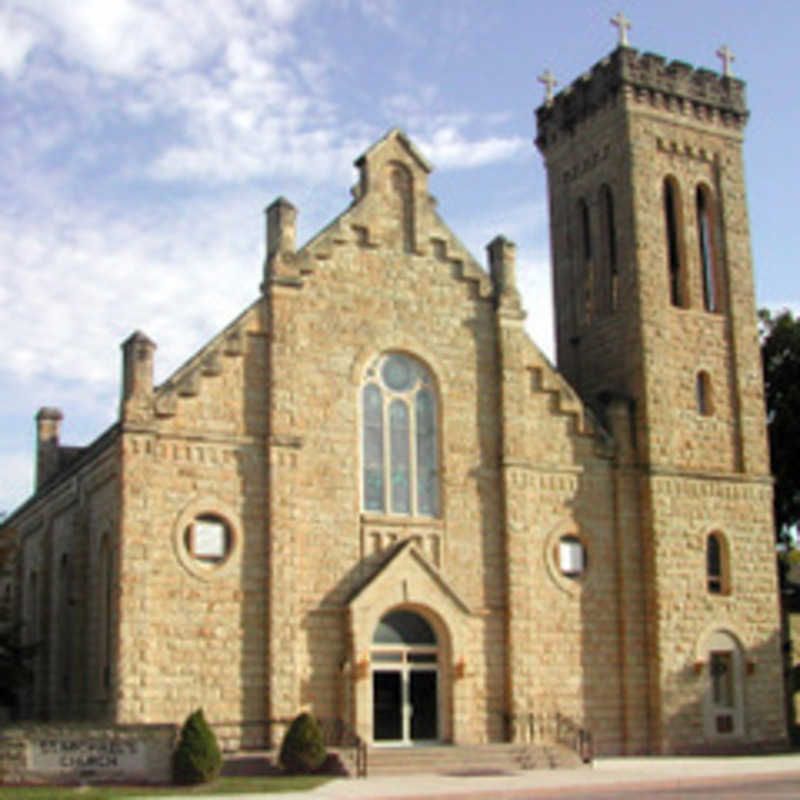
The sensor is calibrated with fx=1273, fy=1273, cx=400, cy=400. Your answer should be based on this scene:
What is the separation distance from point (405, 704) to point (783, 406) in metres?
19.3

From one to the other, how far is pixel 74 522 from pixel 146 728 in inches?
341

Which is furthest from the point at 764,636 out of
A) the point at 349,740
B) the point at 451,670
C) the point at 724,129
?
the point at 724,129

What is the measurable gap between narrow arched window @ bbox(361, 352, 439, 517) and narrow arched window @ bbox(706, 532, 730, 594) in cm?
824

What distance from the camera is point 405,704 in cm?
3030

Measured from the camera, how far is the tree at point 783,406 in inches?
1679

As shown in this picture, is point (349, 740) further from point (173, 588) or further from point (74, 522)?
point (74, 522)

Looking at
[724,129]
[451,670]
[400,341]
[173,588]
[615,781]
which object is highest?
[724,129]

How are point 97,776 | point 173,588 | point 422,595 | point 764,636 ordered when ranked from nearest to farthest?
point 97,776 → point 173,588 → point 422,595 → point 764,636

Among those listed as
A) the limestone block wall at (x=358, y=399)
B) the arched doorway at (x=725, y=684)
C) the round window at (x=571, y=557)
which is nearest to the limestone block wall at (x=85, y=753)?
the limestone block wall at (x=358, y=399)

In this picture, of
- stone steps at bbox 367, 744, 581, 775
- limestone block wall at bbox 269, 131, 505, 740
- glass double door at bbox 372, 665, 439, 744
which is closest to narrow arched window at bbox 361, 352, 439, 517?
limestone block wall at bbox 269, 131, 505, 740

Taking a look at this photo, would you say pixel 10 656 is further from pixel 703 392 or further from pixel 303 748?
pixel 703 392

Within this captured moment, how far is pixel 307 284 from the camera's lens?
31.4 m

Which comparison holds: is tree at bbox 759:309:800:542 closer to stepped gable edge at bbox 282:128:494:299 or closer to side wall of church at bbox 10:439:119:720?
stepped gable edge at bbox 282:128:494:299

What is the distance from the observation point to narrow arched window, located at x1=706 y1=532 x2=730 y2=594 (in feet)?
113
